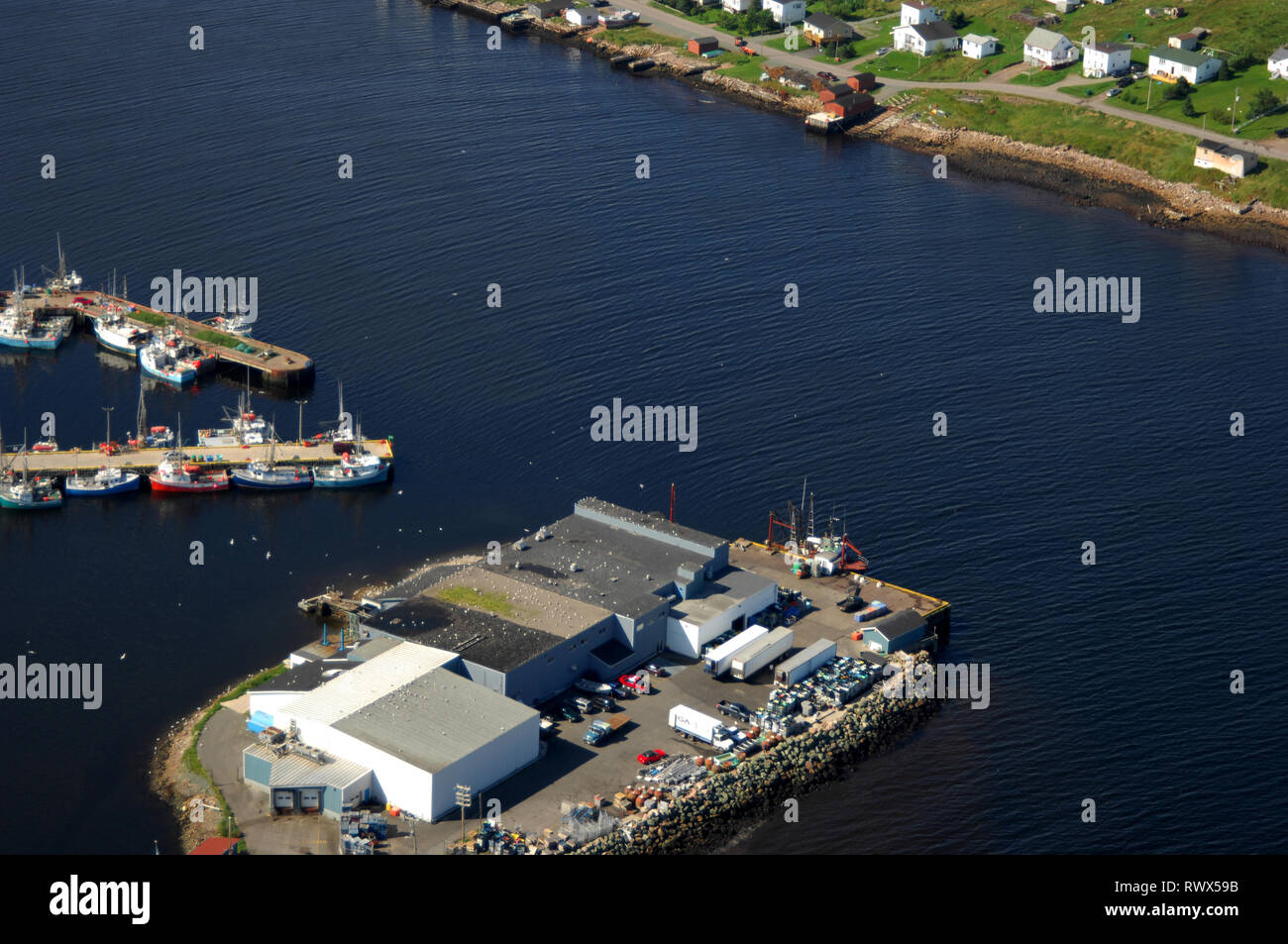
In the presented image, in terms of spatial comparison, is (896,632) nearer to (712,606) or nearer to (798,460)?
(712,606)

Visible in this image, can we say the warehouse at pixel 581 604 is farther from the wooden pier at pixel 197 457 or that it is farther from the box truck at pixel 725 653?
the wooden pier at pixel 197 457

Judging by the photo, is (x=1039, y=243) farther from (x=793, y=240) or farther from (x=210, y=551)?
(x=210, y=551)

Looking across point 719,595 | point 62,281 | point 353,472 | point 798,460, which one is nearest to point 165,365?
point 62,281

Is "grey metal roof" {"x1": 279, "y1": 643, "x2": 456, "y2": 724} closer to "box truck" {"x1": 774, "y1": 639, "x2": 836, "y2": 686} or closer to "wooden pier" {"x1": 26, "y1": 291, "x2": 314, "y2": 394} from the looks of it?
"box truck" {"x1": 774, "y1": 639, "x2": 836, "y2": 686}

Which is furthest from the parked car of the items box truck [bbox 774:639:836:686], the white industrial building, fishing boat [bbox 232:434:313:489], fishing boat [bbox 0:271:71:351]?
fishing boat [bbox 0:271:71:351]

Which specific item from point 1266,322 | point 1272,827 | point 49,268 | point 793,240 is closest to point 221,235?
point 49,268
